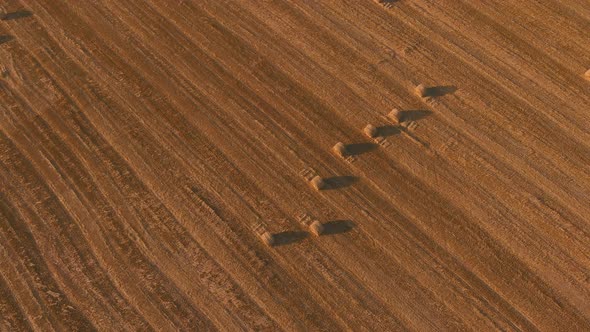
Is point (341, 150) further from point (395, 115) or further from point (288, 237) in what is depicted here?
point (288, 237)

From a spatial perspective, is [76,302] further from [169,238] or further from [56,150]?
[56,150]

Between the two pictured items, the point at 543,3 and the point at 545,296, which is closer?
the point at 545,296

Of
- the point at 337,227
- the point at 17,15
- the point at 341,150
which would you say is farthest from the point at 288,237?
the point at 17,15

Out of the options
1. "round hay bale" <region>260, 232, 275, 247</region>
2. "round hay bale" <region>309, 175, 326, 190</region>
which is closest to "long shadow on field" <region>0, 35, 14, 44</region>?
"round hay bale" <region>260, 232, 275, 247</region>

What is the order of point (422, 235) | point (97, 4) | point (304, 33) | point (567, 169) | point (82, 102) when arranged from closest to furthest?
1. point (422, 235)
2. point (567, 169)
3. point (82, 102)
4. point (304, 33)
5. point (97, 4)

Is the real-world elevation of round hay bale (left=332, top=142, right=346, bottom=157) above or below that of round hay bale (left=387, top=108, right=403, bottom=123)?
below

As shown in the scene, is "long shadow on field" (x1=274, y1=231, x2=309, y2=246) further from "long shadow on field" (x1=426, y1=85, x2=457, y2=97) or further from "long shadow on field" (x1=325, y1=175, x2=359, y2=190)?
"long shadow on field" (x1=426, y1=85, x2=457, y2=97)

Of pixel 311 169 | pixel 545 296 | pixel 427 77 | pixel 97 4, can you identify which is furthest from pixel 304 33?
pixel 545 296
